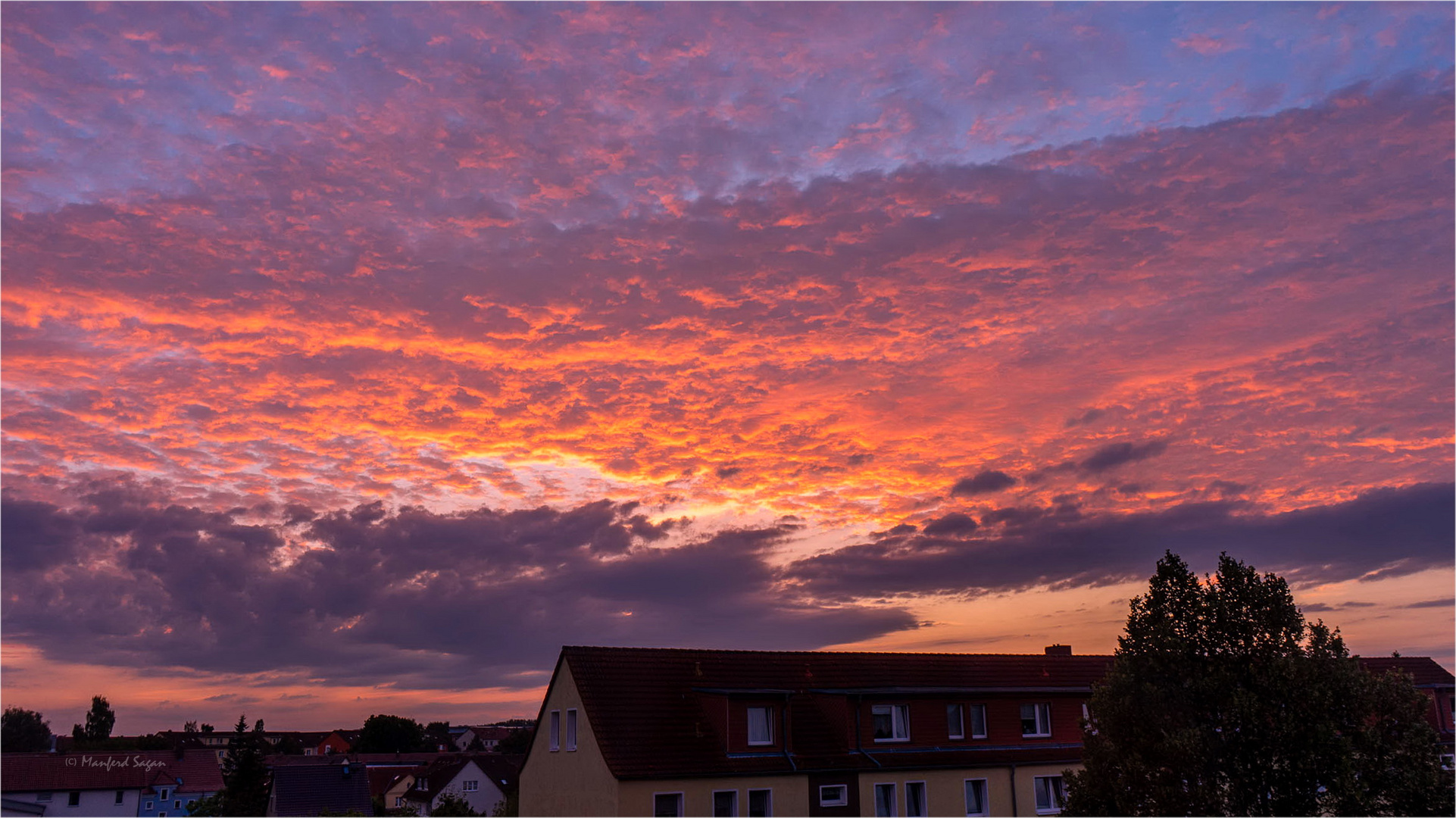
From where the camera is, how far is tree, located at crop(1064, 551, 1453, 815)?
931 inches

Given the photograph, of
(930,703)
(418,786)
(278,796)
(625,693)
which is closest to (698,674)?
(625,693)

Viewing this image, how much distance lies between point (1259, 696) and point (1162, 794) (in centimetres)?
362

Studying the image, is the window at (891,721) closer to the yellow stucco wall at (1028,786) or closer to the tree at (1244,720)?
the yellow stucco wall at (1028,786)

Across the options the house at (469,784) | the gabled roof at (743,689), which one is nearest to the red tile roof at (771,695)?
the gabled roof at (743,689)

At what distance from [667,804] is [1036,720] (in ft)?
69.1

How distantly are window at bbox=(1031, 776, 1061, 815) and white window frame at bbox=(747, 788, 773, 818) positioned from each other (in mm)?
14443

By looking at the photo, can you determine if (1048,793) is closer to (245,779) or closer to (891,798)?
(891,798)

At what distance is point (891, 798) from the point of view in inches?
1724

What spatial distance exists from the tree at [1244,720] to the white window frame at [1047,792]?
21.5 m

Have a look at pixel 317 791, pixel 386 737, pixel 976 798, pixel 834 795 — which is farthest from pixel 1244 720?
pixel 386 737

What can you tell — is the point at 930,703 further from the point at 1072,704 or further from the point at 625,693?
the point at 625,693

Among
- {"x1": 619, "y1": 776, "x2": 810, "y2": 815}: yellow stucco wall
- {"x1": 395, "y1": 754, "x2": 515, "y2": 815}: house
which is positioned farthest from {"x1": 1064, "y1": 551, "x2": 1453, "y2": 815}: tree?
{"x1": 395, "y1": 754, "x2": 515, "y2": 815}: house

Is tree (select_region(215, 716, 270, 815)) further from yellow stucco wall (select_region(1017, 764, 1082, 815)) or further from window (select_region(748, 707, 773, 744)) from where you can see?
yellow stucco wall (select_region(1017, 764, 1082, 815))
